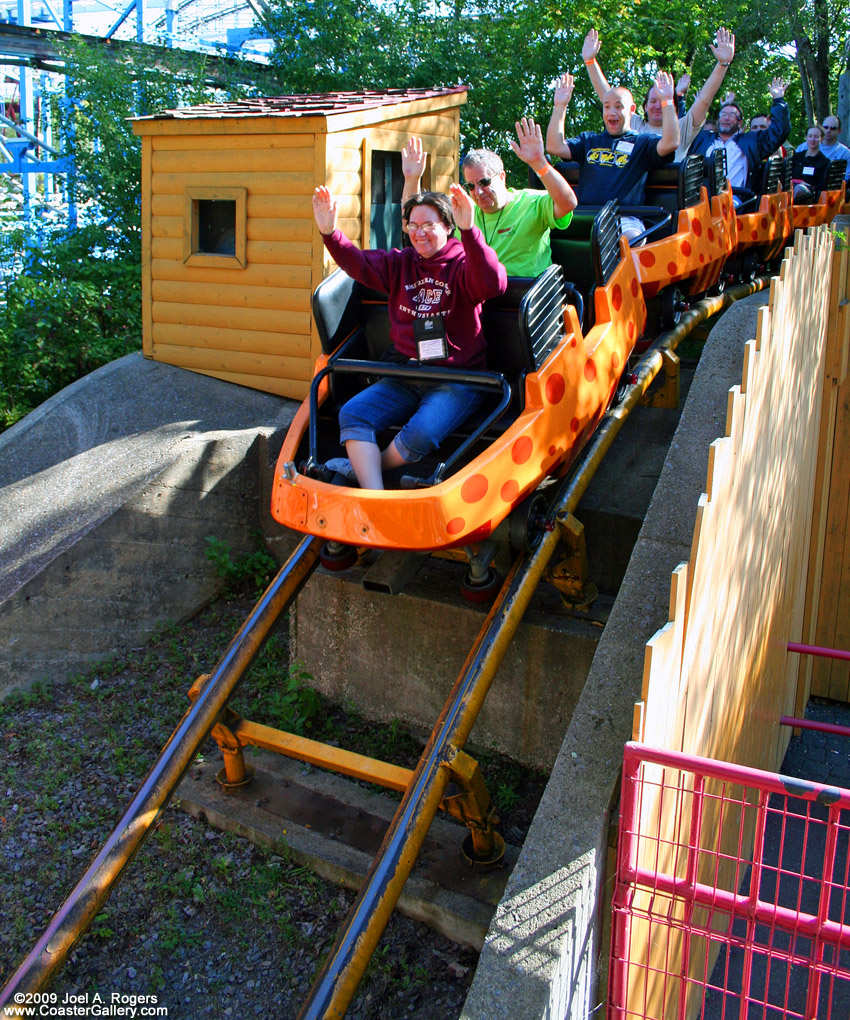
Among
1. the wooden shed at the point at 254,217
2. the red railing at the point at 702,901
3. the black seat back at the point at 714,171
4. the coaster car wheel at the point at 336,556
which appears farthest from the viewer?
the wooden shed at the point at 254,217

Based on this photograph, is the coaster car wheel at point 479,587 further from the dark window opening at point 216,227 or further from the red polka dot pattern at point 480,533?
the dark window opening at point 216,227

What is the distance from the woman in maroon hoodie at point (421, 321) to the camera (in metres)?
3.39

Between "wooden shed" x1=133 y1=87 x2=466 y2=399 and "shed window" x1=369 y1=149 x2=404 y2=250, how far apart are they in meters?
0.01

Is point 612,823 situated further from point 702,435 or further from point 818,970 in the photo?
point 702,435

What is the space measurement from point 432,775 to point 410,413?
1.45 meters

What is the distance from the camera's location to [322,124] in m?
6.02

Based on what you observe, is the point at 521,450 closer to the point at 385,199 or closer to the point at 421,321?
the point at 421,321

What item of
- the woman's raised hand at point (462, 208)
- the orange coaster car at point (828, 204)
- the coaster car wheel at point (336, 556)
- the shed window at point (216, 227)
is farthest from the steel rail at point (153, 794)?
the orange coaster car at point (828, 204)

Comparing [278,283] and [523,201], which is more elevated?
[523,201]

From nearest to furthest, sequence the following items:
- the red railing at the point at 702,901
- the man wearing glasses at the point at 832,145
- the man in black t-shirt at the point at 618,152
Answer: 1. the red railing at the point at 702,901
2. the man in black t-shirt at the point at 618,152
3. the man wearing glasses at the point at 832,145

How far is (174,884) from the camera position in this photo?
339 cm

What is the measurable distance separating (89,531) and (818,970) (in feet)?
13.1

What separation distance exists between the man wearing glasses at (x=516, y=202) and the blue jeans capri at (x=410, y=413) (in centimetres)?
83

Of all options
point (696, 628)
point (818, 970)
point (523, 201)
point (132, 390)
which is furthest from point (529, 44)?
point (818, 970)
